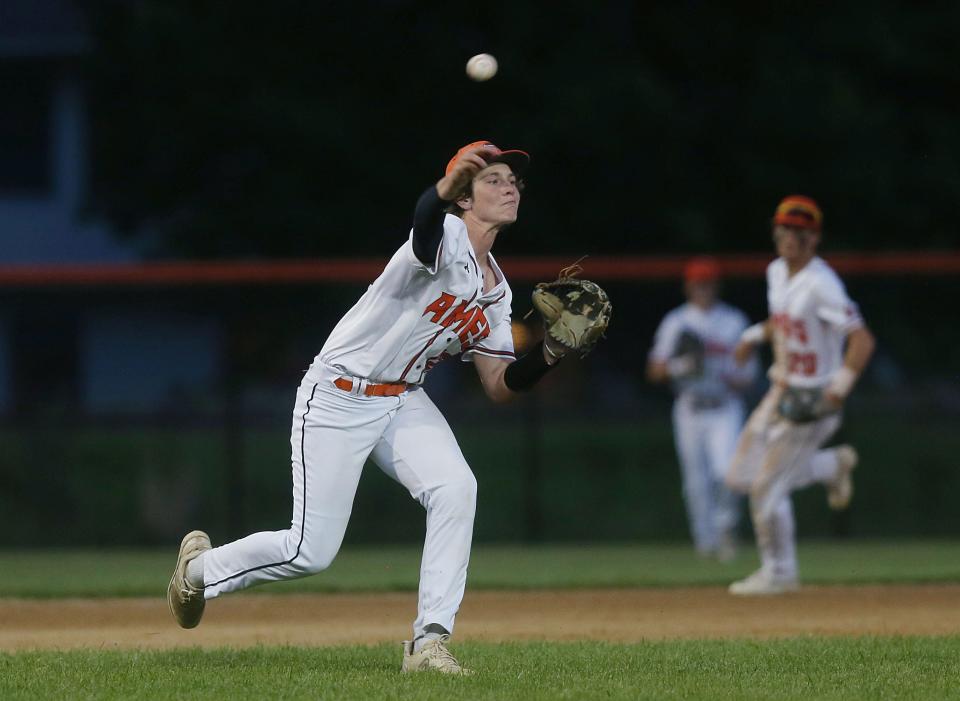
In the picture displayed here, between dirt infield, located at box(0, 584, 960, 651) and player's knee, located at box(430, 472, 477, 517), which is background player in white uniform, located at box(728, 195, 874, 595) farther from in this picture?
player's knee, located at box(430, 472, 477, 517)

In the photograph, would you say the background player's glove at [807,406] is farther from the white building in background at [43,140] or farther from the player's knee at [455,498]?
the white building in background at [43,140]

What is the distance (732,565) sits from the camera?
33.6 feet

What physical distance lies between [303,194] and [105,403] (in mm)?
6270

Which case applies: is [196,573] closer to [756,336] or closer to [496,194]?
[496,194]

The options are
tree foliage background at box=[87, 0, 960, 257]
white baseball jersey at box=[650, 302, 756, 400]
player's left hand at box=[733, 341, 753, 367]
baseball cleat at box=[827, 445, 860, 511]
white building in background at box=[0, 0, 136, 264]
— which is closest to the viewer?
baseball cleat at box=[827, 445, 860, 511]

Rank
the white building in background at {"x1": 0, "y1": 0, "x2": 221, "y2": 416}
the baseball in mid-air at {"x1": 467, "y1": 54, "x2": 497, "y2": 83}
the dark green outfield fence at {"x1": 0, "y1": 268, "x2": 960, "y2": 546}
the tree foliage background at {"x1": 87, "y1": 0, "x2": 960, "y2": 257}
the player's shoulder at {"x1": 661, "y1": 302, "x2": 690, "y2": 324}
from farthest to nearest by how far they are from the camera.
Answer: the tree foliage background at {"x1": 87, "y1": 0, "x2": 960, "y2": 257} → the white building in background at {"x1": 0, "y1": 0, "x2": 221, "y2": 416} → the dark green outfield fence at {"x1": 0, "y1": 268, "x2": 960, "y2": 546} → the player's shoulder at {"x1": 661, "y1": 302, "x2": 690, "y2": 324} → the baseball in mid-air at {"x1": 467, "y1": 54, "x2": 497, "y2": 83}

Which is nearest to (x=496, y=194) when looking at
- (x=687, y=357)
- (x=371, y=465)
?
(x=687, y=357)

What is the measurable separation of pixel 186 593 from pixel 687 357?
5.93 meters

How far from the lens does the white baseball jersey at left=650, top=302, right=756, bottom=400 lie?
11172 millimetres

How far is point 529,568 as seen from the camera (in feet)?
33.7

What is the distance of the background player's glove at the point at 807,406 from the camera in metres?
8.54

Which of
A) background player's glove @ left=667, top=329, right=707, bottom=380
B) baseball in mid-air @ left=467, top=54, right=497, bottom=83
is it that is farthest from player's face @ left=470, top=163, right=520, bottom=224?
background player's glove @ left=667, top=329, right=707, bottom=380

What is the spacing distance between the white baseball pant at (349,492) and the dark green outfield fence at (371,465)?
19.6 feet

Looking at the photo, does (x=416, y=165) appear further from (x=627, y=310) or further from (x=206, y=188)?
(x=627, y=310)
